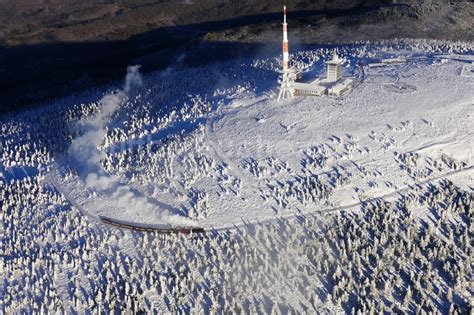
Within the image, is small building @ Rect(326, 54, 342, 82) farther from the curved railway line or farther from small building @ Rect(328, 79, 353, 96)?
the curved railway line

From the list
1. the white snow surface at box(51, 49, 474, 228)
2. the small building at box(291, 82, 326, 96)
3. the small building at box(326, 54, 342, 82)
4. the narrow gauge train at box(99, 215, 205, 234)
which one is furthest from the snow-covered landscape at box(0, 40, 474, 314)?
the small building at box(326, 54, 342, 82)

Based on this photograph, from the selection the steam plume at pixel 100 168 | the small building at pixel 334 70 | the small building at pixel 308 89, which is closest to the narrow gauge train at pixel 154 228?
the steam plume at pixel 100 168

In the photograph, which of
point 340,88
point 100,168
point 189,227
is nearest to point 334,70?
point 340,88

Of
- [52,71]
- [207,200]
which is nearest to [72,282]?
[207,200]

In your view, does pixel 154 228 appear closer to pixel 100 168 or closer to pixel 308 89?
pixel 100 168

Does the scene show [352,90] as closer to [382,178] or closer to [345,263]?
[382,178]

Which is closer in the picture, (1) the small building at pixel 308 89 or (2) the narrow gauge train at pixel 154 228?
(2) the narrow gauge train at pixel 154 228

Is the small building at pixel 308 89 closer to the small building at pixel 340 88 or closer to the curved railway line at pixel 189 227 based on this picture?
the small building at pixel 340 88
